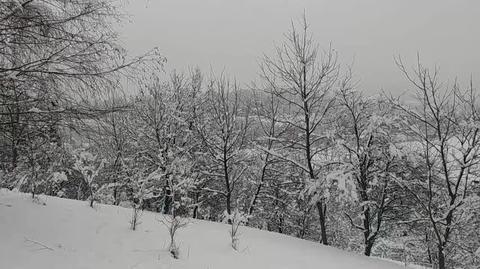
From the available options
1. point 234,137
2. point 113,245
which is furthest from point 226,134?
point 113,245

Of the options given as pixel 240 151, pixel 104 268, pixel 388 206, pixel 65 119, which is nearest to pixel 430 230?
pixel 388 206

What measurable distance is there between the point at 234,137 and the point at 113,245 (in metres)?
9.95

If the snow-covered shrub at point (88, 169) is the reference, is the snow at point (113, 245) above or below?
below

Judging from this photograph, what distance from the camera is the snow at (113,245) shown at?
545 cm

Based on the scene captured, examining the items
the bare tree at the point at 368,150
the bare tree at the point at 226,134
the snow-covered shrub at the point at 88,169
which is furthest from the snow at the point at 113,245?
the bare tree at the point at 226,134

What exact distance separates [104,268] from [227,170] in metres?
11.2

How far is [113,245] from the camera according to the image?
6.20 meters

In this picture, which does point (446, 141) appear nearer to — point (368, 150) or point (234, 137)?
point (368, 150)

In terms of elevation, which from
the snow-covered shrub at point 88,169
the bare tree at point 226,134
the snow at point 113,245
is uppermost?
the bare tree at point 226,134

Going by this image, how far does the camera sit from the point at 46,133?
19.0ft

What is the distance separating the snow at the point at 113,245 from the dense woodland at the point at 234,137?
47cm

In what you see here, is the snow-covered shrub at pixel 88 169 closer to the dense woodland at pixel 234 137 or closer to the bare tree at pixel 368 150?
the dense woodland at pixel 234 137

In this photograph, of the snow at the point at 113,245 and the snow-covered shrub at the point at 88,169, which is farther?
the snow-covered shrub at the point at 88,169

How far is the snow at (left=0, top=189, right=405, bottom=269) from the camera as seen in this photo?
5.45 m
